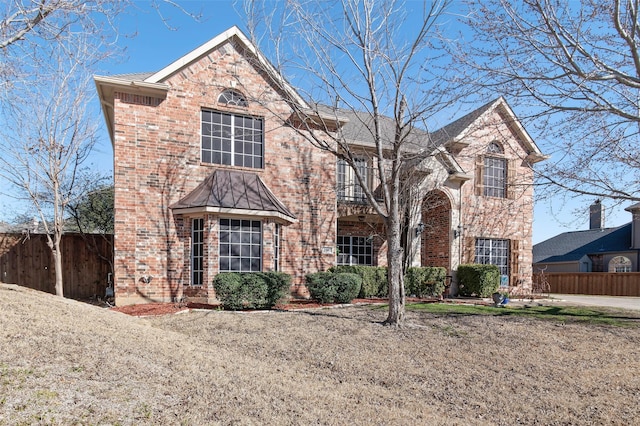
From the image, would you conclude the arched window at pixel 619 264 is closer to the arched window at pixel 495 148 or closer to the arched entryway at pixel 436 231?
the arched window at pixel 495 148

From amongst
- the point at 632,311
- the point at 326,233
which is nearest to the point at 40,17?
the point at 326,233

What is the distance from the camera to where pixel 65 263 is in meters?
14.1

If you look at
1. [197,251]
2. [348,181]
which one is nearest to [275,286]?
[197,251]

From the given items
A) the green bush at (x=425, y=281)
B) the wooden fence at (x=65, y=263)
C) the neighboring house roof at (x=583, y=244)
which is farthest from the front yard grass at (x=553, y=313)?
the neighboring house roof at (x=583, y=244)

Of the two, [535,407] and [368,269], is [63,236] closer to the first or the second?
[368,269]

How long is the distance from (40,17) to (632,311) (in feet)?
53.2

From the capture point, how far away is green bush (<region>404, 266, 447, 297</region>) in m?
15.4

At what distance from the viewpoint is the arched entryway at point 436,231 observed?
17.1 metres

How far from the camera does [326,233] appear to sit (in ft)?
48.7

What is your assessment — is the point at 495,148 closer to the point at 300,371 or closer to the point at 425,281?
the point at 425,281

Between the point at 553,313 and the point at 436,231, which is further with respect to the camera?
the point at 436,231

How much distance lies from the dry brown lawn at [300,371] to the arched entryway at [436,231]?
7.81 m

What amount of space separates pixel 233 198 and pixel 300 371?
23.5 feet

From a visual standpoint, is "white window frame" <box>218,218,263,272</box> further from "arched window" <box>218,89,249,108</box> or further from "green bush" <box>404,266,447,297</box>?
"green bush" <box>404,266,447,297</box>
